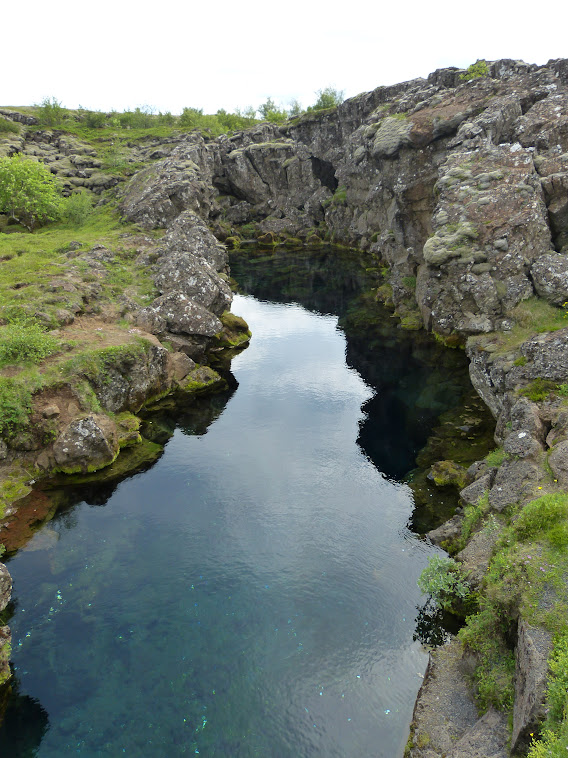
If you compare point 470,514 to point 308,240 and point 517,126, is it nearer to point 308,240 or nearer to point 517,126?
point 517,126

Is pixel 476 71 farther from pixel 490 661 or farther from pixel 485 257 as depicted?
pixel 490 661

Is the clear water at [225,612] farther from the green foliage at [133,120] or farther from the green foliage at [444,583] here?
the green foliage at [133,120]

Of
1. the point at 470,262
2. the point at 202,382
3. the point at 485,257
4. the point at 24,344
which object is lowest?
the point at 202,382

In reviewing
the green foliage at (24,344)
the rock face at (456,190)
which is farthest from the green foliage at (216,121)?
the green foliage at (24,344)

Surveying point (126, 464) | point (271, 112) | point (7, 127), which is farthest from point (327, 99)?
point (126, 464)

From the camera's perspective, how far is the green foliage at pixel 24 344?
30375 millimetres

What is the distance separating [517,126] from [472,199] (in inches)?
479

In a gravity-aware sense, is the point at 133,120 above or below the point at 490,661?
above

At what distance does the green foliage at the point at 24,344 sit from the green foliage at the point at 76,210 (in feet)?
131

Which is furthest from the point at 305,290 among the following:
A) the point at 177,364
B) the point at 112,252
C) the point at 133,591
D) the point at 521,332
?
the point at 133,591

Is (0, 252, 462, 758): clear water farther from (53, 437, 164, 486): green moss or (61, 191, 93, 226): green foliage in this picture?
(61, 191, 93, 226): green foliage

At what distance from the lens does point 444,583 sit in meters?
18.1

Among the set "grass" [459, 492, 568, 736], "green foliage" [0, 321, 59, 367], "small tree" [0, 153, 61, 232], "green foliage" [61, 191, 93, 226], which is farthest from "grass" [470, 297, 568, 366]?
"small tree" [0, 153, 61, 232]

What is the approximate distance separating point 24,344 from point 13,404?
5.35 meters
